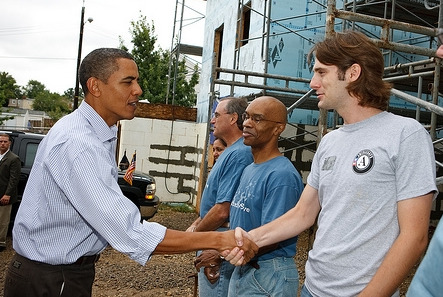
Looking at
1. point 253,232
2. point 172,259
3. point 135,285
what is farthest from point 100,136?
point 172,259

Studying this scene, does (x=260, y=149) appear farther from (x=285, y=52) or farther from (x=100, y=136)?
(x=285, y=52)

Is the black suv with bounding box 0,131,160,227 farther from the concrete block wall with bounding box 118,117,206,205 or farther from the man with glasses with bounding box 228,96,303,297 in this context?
the man with glasses with bounding box 228,96,303,297

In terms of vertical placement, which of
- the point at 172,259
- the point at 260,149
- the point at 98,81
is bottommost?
the point at 172,259

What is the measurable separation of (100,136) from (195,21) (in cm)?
1469

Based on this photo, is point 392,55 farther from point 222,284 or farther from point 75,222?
point 75,222

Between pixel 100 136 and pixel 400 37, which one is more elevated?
pixel 400 37

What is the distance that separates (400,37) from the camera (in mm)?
10133

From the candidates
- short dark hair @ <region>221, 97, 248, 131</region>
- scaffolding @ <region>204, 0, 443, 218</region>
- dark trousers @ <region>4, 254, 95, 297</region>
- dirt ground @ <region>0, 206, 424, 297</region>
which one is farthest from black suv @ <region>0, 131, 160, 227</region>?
dark trousers @ <region>4, 254, 95, 297</region>

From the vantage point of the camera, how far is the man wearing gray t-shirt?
189cm

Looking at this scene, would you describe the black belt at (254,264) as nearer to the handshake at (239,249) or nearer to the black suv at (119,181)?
the handshake at (239,249)

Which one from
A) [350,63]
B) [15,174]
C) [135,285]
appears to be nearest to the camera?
[350,63]

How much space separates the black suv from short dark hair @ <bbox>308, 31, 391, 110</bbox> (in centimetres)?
727

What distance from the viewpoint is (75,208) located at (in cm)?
232

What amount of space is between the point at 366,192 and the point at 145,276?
5413 millimetres
